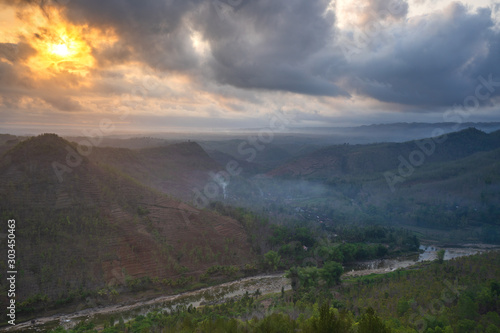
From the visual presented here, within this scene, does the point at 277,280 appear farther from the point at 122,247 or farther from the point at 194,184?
the point at 194,184

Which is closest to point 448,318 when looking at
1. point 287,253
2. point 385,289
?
point 385,289

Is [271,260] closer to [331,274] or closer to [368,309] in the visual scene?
[331,274]

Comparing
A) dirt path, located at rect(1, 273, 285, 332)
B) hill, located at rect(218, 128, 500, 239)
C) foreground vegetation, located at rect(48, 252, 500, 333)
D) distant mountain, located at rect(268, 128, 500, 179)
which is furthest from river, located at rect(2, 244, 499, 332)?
distant mountain, located at rect(268, 128, 500, 179)

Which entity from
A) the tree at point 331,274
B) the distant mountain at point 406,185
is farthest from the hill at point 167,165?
the tree at point 331,274

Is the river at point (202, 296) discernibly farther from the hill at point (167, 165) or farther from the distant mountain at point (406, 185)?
the hill at point (167, 165)

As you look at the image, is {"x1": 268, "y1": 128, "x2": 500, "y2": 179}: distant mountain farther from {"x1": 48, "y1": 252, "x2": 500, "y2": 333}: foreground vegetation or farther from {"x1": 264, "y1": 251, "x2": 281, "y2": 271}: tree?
{"x1": 48, "y1": 252, "x2": 500, "y2": 333}: foreground vegetation

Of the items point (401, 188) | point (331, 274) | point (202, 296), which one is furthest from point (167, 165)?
point (401, 188)
